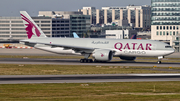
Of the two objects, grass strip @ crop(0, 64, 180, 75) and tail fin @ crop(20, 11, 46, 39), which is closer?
grass strip @ crop(0, 64, 180, 75)

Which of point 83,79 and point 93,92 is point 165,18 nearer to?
point 83,79

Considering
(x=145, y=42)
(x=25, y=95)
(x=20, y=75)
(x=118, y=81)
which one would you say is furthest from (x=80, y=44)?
(x=25, y=95)

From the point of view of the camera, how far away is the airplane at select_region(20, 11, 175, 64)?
64.9m

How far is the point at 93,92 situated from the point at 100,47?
35.7 m

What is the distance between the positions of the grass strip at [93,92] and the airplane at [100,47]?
26.4 metres

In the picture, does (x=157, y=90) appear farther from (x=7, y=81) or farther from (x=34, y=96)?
(x=7, y=81)

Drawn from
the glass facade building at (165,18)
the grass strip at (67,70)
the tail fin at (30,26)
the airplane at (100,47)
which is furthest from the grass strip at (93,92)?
the glass facade building at (165,18)

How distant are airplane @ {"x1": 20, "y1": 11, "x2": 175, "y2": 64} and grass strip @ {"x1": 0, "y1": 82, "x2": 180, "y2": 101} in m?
26.4

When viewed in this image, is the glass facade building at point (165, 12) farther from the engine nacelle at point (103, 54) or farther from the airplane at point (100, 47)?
the engine nacelle at point (103, 54)

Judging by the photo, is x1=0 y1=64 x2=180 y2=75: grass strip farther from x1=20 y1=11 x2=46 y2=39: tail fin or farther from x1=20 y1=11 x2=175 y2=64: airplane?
x1=20 y1=11 x2=46 y2=39: tail fin

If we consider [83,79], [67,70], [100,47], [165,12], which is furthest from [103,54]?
[165,12]

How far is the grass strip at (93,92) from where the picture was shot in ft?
96.5

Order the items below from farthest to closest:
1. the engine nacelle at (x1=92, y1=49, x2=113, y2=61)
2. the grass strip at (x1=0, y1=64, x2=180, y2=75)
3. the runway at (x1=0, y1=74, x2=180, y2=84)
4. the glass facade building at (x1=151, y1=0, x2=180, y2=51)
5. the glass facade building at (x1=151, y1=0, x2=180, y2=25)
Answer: the glass facade building at (x1=151, y1=0, x2=180, y2=51)
the glass facade building at (x1=151, y1=0, x2=180, y2=25)
the engine nacelle at (x1=92, y1=49, x2=113, y2=61)
the grass strip at (x1=0, y1=64, x2=180, y2=75)
the runway at (x1=0, y1=74, x2=180, y2=84)

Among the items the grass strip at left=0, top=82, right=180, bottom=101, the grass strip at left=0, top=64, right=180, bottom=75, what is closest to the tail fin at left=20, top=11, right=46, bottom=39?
the grass strip at left=0, top=64, right=180, bottom=75
